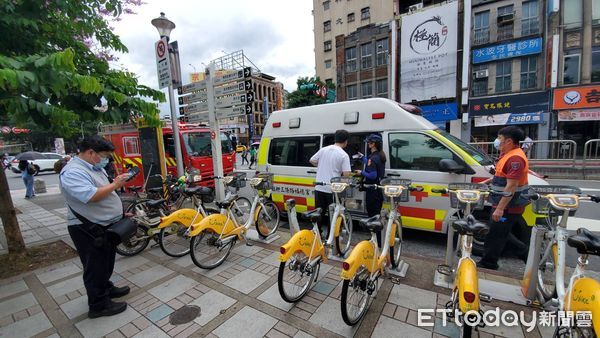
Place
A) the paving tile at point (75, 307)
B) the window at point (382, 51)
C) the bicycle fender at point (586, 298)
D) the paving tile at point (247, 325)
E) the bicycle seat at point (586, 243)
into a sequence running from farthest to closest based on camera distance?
the window at point (382, 51) → the paving tile at point (75, 307) → the paving tile at point (247, 325) → the bicycle seat at point (586, 243) → the bicycle fender at point (586, 298)

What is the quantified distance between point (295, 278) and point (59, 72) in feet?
10.5

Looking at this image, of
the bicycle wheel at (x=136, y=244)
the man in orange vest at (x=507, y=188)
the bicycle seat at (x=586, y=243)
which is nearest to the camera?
the bicycle seat at (x=586, y=243)

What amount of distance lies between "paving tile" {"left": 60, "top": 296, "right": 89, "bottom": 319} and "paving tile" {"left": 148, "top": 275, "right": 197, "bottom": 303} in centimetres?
67

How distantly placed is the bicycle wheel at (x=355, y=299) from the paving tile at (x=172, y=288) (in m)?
2.05

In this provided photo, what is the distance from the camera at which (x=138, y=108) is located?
367cm

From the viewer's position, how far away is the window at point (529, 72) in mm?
18031

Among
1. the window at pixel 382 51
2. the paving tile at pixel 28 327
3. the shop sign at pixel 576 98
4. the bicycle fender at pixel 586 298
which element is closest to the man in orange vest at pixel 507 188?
the bicycle fender at pixel 586 298

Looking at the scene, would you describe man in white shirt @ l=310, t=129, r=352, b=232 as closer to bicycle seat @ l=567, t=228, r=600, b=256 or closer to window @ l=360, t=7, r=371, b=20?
bicycle seat @ l=567, t=228, r=600, b=256

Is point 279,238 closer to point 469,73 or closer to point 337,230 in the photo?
point 337,230

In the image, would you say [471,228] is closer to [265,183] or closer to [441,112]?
[265,183]

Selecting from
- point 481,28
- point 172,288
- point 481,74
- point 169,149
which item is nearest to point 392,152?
point 172,288

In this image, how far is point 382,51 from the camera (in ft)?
80.1

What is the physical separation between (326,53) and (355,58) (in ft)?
35.6

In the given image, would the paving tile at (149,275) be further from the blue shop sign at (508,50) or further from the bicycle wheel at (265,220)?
the blue shop sign at (508,50)
